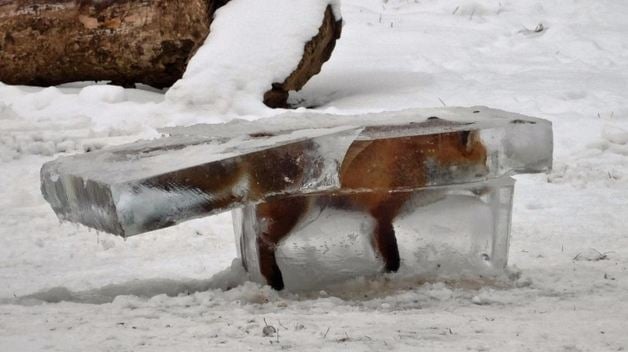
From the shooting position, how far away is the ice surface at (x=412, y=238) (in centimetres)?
365

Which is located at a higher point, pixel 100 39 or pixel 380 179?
pixel 380 179

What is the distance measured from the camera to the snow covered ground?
9.66ft

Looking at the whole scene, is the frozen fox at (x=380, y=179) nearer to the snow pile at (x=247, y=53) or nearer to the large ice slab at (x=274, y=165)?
the large ice slab at (x=274, y=165)

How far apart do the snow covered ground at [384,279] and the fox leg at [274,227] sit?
0.28 ft

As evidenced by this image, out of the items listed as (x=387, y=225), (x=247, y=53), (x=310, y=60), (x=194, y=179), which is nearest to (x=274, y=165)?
(x=194, y=179)

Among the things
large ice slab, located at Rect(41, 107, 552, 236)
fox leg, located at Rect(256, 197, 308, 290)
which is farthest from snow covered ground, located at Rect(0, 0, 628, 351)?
large ice slab, located at Rect(41, 107, 552, 236)

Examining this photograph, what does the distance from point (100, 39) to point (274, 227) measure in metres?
4.27

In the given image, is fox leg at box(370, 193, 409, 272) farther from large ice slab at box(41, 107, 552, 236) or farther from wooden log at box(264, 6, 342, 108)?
wooden log at box(264, 6, 342, 108)

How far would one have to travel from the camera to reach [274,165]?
131 inches

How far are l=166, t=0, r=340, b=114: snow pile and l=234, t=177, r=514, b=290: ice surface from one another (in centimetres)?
325

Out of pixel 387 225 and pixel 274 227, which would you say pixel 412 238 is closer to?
pixel 387 225

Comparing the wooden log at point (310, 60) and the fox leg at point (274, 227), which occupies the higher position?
the fox leg at point (274, 227)

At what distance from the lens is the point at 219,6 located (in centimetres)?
762

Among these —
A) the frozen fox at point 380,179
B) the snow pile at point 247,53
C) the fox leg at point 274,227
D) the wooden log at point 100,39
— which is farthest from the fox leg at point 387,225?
the wooden log at point 100,39
